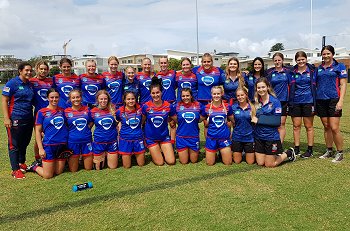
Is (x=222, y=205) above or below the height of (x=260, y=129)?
below

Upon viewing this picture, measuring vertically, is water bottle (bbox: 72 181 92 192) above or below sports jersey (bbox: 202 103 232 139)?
below

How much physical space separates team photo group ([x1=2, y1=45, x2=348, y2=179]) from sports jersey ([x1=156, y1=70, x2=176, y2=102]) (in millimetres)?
276

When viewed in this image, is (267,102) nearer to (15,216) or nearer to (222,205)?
(222,205)

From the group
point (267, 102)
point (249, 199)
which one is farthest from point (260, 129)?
point (249, 199)

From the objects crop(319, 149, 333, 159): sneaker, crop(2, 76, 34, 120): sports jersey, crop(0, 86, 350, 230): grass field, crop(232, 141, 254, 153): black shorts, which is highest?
crop(2, 76, 34, 120): sports jersey

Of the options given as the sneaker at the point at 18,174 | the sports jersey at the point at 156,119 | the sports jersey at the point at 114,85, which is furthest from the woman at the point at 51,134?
the sports jersey at the point at 156,119

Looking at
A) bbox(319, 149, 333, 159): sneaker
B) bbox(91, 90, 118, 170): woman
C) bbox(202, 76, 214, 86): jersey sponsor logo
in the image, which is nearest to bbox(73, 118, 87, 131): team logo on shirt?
bbox(91, 90, 118, 170): woman

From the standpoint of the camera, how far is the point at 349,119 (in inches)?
382

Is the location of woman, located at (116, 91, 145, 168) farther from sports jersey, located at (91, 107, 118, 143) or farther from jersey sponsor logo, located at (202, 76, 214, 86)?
jersey sponsor logo, located at (202, 76, 214, 86)

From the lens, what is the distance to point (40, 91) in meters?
5.33

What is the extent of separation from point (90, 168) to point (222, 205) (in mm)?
2580

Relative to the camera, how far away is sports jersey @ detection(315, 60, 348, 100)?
5328mm

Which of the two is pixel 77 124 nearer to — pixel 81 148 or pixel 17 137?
pixel 81 148

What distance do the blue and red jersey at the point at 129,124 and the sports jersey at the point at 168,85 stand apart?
91cm
